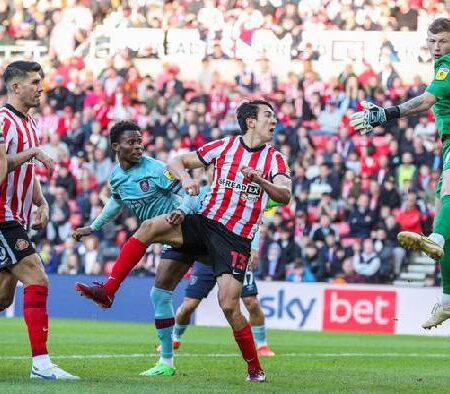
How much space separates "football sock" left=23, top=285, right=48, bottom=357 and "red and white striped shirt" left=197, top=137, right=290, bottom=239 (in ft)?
5.13

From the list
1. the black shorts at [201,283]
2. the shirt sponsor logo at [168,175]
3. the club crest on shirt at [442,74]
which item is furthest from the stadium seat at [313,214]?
the club crest on shirt at [442,74]

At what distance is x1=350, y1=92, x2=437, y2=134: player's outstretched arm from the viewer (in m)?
9.03

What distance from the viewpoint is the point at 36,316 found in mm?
9492

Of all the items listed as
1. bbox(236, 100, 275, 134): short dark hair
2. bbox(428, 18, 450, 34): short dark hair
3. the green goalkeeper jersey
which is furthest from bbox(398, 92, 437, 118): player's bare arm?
bbox(236, 100, 275, 134): short dark hair

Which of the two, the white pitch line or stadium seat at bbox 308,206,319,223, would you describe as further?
stadium seat at bbox 308,206,319,223

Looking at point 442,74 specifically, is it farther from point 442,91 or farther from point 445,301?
point 445,301

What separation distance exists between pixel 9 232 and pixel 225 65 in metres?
17.5

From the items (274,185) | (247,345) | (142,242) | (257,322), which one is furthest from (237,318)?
(257,322)

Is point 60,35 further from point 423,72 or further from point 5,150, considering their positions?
point 5,150

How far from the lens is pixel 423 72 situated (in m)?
25.3

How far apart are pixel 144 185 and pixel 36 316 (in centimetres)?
193

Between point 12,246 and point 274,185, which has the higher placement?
point 274,185

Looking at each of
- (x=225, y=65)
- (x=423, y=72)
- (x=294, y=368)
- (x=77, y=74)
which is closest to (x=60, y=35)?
(x=77, y=74)

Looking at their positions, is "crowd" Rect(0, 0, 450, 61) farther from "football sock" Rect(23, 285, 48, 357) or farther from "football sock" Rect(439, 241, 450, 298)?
"football sock" Rect(23, 285, 48, 357)
